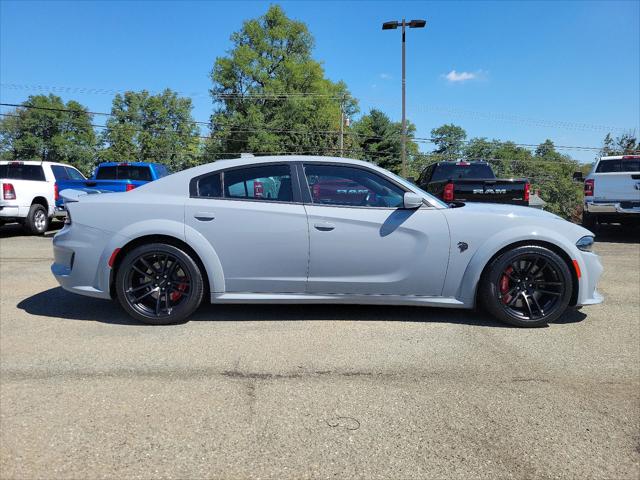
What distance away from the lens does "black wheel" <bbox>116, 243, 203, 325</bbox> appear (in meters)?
4.01

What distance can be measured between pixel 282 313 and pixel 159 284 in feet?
3.80

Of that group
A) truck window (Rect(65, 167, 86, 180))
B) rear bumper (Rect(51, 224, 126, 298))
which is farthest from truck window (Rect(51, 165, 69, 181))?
rear bumper (Rect(51, 224, 126, 298))

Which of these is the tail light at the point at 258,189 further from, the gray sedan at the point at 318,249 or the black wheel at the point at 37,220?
the black wheel at the point at 37,220

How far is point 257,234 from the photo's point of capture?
13.0ft

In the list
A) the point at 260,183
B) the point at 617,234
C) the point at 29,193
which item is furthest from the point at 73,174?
the point at 617,234

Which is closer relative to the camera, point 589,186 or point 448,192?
point 448,192

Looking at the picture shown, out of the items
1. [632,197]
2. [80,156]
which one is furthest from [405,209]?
[80,156]

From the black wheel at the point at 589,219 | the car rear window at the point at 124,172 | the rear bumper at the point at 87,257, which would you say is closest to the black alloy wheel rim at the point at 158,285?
the rear bumper at the point at 87,257

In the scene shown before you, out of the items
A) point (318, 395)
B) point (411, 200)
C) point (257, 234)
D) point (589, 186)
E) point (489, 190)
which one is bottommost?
point (318, 395)

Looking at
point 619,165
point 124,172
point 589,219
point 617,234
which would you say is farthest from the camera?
point 124,172

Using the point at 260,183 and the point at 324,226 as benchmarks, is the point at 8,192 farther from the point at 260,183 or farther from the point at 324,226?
the point at 324,226

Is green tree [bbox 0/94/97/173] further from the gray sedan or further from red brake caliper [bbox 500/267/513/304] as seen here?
red brake caliper [bbox 500/267/513/304]

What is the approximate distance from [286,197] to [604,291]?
4.04 meters

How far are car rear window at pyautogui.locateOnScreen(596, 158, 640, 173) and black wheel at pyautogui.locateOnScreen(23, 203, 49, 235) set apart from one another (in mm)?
13476
